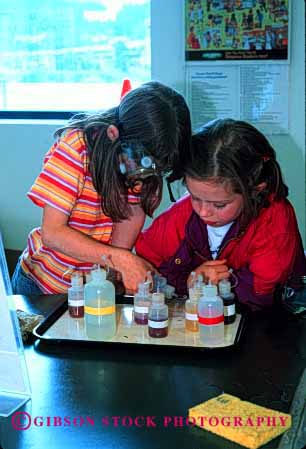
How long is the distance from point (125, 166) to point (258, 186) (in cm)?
35

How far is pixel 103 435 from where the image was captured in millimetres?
1208

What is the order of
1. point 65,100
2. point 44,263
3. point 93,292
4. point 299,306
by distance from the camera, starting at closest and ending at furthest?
point 93,292, point 299,306, point 44,263, point 65,100

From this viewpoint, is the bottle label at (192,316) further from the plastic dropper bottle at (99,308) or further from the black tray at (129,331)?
the plastic dropper bottle at (99,308)

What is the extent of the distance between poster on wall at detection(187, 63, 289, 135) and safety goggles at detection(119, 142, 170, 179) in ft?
5.46

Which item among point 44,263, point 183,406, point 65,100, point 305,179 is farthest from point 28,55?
point 183,406

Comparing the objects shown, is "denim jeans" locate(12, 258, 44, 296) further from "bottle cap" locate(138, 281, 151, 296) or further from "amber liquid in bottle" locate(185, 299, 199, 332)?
"amber liquid in bottle" locate(185, 299, 199, 332)

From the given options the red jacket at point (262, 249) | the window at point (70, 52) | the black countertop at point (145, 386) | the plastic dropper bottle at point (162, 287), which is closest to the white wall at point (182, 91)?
the window at point (70, 52)

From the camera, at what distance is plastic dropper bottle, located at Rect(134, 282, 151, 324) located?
5.49 feet

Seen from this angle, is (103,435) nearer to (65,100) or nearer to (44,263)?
(44,263)

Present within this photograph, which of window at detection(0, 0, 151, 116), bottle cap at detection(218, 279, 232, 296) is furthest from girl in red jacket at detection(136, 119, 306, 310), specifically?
window at detection(0, 0, 151, 116)

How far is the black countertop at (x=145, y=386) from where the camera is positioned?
3.95 feet

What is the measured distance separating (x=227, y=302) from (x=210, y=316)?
0.11 m

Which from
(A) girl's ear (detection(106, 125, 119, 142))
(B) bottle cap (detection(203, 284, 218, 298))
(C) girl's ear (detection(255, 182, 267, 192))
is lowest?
(B) bottle cap (detection(203, 284, 218, 298))

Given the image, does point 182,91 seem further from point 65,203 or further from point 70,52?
point 65,203
